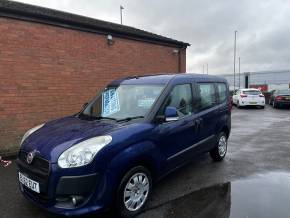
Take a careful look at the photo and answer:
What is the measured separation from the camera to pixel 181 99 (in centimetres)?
511

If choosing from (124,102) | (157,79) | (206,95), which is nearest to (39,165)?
(124,102)

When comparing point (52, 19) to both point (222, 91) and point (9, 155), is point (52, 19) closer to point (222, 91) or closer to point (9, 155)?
point (9, 155)

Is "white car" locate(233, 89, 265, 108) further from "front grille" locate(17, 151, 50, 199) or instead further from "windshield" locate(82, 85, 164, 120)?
"front grille" locate(17, 151, 50, 199)

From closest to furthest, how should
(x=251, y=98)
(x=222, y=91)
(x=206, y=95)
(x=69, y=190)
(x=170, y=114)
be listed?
(x=69, y=190)
(x=170, y=114)
(x=206, y=95)
(x=222, y=91)
(x=251, y=98)

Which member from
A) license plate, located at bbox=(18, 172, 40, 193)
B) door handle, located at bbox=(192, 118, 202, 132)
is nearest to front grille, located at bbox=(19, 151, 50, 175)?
license plate, located at bbox=(18, 172, 40, 193)

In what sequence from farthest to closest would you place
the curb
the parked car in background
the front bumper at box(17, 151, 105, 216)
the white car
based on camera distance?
the white car, the parked car in background, the curb, the front bumper at box(17, 151, 105, 216)

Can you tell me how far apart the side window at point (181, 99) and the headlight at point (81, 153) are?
1347mm

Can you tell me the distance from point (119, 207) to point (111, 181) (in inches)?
15.5

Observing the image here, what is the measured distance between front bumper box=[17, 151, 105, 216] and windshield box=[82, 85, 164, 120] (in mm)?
1248

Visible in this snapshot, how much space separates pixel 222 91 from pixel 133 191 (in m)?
3.66

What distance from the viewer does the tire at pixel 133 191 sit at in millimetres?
3800

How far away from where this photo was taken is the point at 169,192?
Result: 16.0ft

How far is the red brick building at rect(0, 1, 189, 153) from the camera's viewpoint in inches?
292

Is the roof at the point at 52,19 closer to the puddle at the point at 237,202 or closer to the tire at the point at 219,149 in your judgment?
the tire at the point at 219,149
